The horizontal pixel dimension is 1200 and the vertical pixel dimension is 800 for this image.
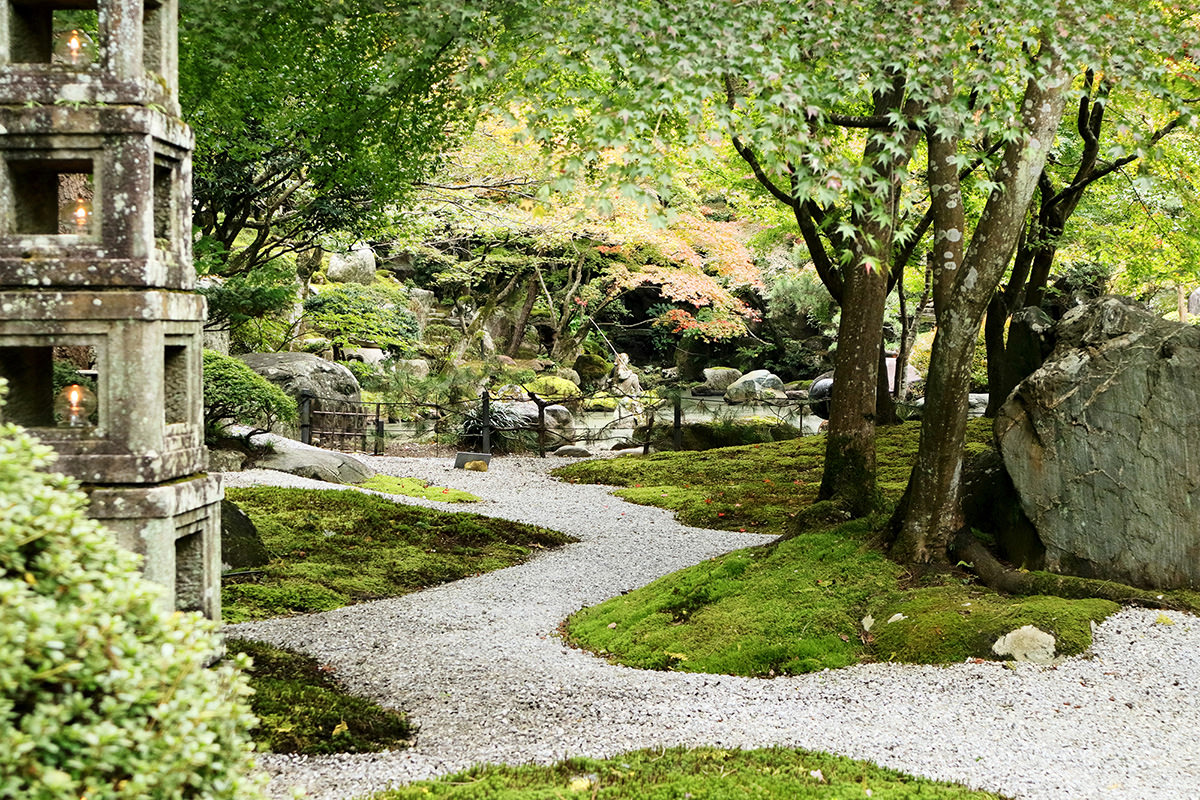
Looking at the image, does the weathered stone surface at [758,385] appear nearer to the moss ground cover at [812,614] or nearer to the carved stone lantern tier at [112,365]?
the moss ground cover at [812,614]

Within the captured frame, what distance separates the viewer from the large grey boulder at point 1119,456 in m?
6.15

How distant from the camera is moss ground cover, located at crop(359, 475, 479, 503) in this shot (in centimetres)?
1281

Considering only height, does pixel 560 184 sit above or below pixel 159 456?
above

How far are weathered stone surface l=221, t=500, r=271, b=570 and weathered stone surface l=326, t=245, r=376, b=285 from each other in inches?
610

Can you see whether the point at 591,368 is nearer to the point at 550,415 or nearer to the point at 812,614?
the point at 550,415

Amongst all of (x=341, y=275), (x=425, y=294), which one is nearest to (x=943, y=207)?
(x=341, y=275)

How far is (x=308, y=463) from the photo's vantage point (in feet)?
43.1

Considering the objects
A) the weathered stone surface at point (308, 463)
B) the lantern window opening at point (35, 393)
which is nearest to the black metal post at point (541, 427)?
the weathered stone surface at point (308, 463)

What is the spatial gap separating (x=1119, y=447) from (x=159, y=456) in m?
5.97

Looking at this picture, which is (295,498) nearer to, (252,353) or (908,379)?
(252,353)

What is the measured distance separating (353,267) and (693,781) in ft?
70.2

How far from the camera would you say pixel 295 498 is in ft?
36.1

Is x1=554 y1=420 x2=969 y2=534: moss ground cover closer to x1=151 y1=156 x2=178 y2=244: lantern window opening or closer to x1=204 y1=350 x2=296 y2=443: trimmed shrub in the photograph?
x1=204 y1=350 x2=296 y2=443: trimmed shrub

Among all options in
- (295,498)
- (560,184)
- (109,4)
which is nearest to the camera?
(109,4)
